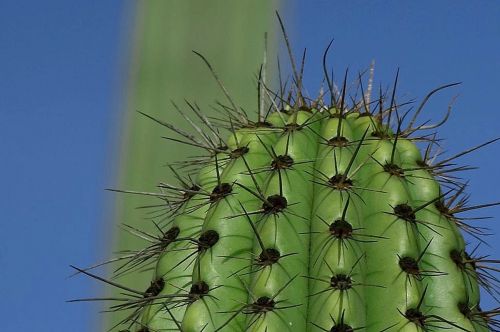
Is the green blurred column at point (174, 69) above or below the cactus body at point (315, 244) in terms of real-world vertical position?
above

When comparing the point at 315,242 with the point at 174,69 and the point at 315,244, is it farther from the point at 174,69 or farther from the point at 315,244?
the point at 174,69

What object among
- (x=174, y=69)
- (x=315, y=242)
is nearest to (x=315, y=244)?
(x=315, y=242)

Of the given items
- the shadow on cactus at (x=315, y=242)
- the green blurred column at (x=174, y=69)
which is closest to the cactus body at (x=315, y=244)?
the shadow on cactus at (x=315, y=242)

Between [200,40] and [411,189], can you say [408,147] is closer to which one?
[411,189]

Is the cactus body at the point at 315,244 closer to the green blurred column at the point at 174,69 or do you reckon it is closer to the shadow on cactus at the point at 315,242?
the shadow on cactus at the point at 315,242

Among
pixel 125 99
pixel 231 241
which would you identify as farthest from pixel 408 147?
pixel 125 99

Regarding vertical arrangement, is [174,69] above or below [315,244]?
above
